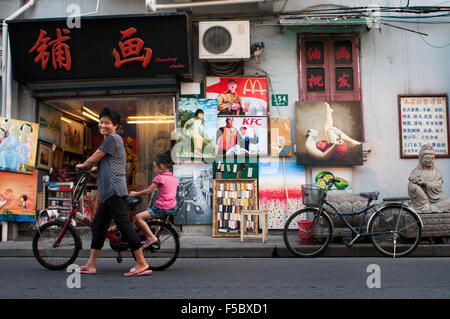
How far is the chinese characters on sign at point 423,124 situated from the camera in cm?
996

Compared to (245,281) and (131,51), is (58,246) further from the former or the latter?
(131,51)

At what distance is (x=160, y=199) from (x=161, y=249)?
2.18 ft

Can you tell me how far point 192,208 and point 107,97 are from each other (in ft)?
11.1

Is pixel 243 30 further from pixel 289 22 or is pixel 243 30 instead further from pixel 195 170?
pixel 195 170

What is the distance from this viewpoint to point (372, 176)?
32.8 ft

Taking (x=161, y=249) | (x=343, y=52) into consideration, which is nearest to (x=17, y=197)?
(x=161, y=249)

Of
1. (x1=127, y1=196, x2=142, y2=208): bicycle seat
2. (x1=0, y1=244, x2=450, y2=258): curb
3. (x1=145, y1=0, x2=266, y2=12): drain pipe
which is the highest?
(x1=145, y1=0, x2=266, y2=12): drain pipe

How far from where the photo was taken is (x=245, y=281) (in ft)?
16.6

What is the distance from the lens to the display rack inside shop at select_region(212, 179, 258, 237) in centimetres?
954

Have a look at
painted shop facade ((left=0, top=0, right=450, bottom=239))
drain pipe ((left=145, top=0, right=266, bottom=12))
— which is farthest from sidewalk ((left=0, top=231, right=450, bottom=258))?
drain pipe ((left=145, top=0, right=266, bottom=12))

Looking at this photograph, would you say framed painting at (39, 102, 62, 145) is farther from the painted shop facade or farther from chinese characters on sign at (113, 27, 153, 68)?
chinese characters on sign at (113, 27, 153, 68)

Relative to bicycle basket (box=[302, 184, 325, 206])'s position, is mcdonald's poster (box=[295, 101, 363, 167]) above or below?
above

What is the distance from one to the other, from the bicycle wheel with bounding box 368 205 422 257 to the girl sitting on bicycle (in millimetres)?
3359
